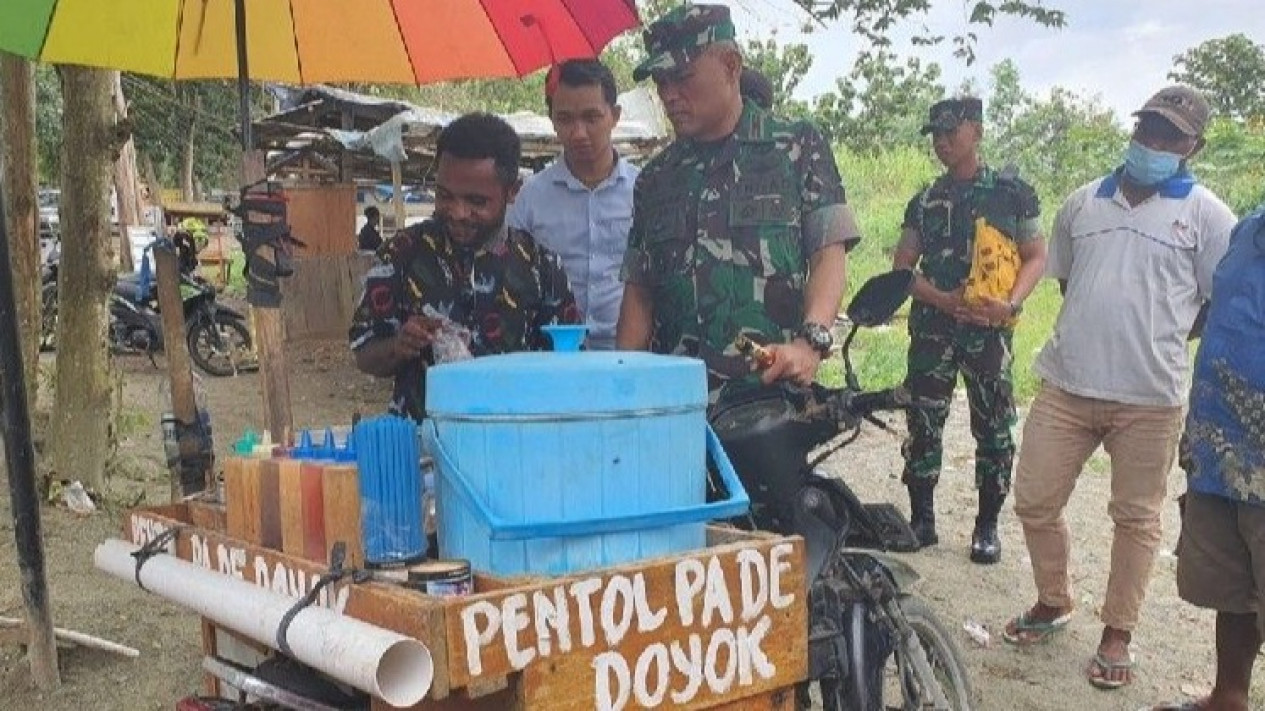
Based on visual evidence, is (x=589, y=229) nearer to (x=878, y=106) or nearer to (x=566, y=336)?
(x=566, y=336)

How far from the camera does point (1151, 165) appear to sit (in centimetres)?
386

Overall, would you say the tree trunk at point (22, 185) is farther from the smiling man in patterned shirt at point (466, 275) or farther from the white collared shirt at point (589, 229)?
the smiling man in patterned shirt at point (466, 275)

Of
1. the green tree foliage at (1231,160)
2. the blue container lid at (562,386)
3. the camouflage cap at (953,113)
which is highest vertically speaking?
the green tree foliage at (1231,160)

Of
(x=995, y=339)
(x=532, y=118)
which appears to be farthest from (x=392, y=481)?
(x=532, y=118)

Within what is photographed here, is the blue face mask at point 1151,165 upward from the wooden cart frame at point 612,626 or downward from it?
upward

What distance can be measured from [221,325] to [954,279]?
367 inches

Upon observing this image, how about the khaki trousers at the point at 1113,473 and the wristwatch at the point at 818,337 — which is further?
the khaki trousers at the point at 1113,473

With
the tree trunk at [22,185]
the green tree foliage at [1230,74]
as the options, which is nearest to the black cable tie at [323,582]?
Result: the tree trunk at [22,185]

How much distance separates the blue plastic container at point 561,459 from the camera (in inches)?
68.1

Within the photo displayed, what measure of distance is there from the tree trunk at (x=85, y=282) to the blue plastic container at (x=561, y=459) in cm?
410

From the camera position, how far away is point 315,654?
5.28 feet

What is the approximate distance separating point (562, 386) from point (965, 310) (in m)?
3.79

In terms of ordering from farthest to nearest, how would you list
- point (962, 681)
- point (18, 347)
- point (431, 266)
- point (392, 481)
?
point (18, 347)
point (431, 266)
point (962, 681)
point (392, 481)

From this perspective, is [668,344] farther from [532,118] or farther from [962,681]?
[532,118]
